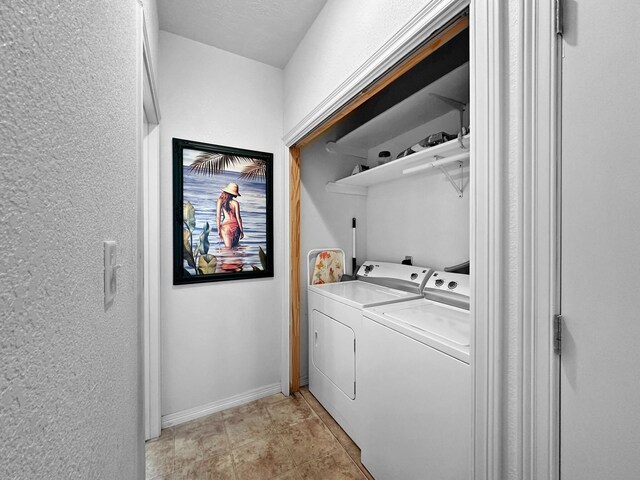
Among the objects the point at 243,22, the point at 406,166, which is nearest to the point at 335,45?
the point at 243,22

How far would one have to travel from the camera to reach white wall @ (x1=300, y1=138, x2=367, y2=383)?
251 centimetres

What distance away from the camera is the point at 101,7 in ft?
1.83

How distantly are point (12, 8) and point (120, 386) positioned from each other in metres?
0.81

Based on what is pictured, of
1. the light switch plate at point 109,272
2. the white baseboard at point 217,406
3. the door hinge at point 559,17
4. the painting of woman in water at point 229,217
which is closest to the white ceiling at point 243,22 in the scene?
the painting of woman in water at point 229,217

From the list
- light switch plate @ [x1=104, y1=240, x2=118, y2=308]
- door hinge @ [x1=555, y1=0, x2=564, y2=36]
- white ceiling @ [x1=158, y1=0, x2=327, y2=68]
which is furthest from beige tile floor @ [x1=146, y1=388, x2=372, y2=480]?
white ceiling @ [x1=158, y1=0, x2=327, y2=68]

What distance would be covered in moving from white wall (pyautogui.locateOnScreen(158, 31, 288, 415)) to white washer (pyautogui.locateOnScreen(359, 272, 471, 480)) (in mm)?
1015

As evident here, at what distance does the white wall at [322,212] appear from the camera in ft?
8.25

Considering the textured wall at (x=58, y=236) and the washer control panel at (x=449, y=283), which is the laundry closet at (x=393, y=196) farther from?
the textured wall at (x=58, y=236)

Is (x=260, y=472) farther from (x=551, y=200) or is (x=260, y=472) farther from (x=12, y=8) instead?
(x=12, y=8)

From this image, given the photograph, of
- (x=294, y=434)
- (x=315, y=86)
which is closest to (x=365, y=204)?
(x=315, y=86)

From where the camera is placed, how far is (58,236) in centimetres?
37

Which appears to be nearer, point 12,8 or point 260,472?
point 12,8

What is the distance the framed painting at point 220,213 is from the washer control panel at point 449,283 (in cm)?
126

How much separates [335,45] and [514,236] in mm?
1462
